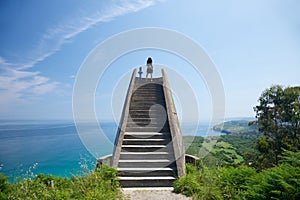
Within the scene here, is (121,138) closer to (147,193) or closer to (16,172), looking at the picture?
(147,193)

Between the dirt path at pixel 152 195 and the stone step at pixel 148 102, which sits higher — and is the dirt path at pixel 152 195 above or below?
below

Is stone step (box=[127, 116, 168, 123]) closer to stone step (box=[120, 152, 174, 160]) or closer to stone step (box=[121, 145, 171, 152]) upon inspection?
stone step (box=[121, 145, 171, 152])

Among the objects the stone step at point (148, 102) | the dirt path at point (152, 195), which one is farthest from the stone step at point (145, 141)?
the stone step at point (148, 102)

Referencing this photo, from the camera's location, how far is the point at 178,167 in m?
5.93

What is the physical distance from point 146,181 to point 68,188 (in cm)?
215

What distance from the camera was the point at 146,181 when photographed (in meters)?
5.68

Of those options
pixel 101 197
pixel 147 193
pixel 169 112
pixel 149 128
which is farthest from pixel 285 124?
pixel 101 197

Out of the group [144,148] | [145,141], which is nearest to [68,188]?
[144,148]

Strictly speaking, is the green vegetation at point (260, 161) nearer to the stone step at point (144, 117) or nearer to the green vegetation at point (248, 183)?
the green vegetation at point (248, 183)

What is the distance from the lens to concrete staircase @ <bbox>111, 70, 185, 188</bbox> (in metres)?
5.84

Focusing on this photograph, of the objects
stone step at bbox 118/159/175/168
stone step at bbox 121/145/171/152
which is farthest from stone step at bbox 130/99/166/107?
stone step at bbox 118/159/175/168

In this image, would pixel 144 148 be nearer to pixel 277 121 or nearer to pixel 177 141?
pixel 177 141

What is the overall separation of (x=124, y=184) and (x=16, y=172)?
279 cm

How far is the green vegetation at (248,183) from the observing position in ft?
9.17
